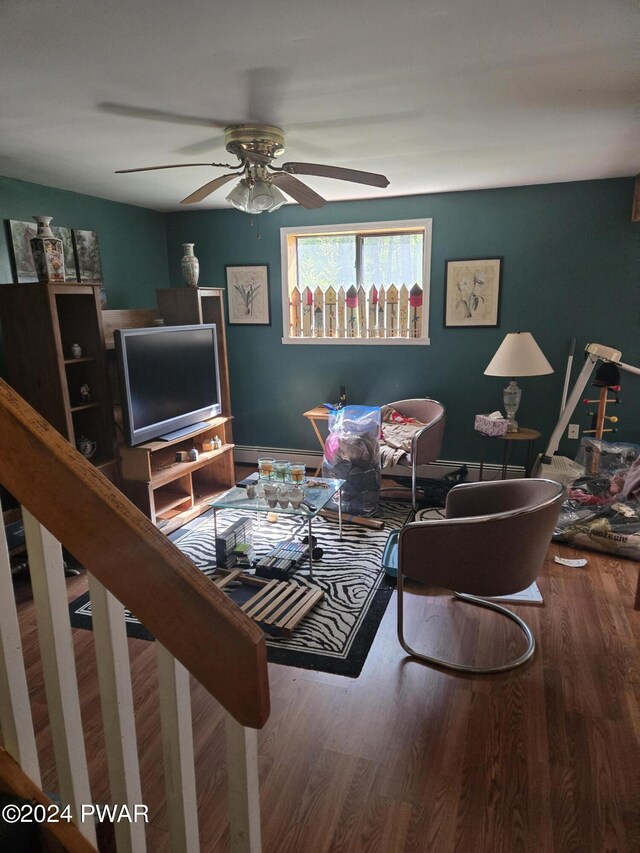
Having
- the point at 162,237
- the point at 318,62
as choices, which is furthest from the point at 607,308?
the point at 162,237

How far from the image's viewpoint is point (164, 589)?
67 cm

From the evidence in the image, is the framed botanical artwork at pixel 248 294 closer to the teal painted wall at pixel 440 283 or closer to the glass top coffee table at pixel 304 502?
the teal painted wall at pixel 440 283

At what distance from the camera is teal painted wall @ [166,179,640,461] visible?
4.01 m

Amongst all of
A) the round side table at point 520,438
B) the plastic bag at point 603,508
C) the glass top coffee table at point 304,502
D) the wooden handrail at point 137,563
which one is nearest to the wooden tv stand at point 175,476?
the glass top coffee table at point 304,502

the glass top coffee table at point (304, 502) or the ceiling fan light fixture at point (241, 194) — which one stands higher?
the ceiling fan light fixture at point (241, 194)

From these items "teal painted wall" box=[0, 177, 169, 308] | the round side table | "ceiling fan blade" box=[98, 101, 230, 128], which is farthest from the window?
"ceiling fan blade" box=[98, 101, 230, 128]

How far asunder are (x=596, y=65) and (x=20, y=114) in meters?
2.26

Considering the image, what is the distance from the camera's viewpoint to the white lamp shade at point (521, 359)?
3648 millimetres

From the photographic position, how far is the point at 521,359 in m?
3.66

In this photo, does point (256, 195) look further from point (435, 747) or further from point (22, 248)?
point (435, 747)

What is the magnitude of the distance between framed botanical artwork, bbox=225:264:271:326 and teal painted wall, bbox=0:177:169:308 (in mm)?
688

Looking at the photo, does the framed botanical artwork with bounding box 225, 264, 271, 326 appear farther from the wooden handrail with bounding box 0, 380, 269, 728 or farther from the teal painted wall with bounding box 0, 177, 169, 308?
the wooden handrail with bounding box 0, 380, 269, 728

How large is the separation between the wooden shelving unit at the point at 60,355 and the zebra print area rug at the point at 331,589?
2.92 ft

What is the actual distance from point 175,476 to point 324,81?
2632 millimetres
